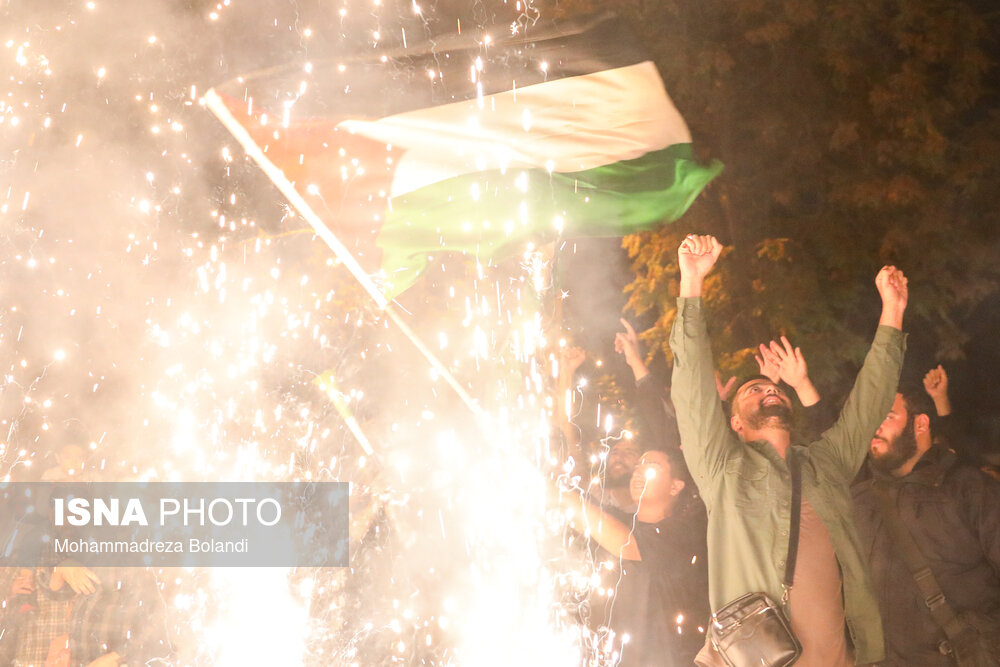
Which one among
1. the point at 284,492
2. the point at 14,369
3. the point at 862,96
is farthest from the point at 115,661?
the point at 14,369

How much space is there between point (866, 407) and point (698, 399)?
75 cm

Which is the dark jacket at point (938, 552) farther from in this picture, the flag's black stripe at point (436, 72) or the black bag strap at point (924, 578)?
the flag's black stripe at point (436, 72)

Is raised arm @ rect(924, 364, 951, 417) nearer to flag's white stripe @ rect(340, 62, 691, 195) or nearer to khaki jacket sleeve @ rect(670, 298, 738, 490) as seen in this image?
khaki jacket sleeve @ rect(670, 298, 738, 490)

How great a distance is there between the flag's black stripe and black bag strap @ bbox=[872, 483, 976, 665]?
2648 millimetres

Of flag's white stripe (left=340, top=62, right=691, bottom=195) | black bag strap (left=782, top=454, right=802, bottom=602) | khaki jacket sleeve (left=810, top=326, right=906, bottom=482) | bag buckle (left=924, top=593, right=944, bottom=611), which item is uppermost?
flag's white stripe (left=340, top=62, right=691, bottom=195)

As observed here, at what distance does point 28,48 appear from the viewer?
9414 mm

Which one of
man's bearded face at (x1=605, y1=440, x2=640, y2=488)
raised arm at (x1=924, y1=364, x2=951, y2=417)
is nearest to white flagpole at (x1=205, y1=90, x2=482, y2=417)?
man's bearded face at (x1=605, y1=440, x2=640, y2=488)

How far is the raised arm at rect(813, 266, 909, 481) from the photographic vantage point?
406cm

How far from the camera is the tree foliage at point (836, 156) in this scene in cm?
677

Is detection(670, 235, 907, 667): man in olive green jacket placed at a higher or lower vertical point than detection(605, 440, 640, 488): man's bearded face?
lower

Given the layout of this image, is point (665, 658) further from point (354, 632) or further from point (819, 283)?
point (819, 283)

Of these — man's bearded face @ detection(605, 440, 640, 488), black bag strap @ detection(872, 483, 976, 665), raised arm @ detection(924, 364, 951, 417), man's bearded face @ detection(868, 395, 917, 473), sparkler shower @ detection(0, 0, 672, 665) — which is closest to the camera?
black bag strap @ detection(872, 483, 976, 665)

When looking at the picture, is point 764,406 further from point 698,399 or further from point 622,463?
point 622,463

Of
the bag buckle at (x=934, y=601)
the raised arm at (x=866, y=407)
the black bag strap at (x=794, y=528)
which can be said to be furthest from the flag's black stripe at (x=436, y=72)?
the bag buckle at (x=934, y=601)
